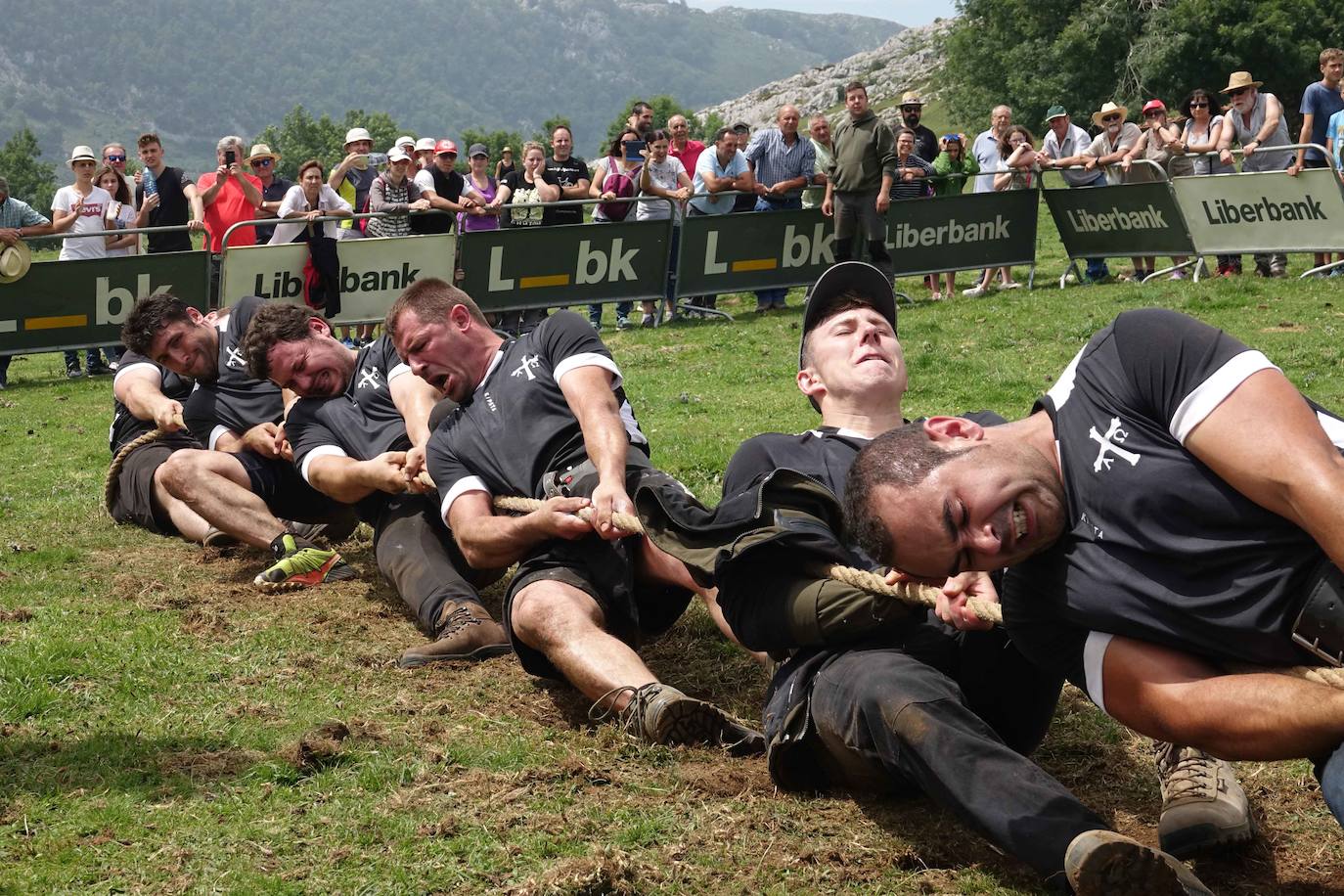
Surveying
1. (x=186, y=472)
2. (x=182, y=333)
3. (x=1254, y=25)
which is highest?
(x=1254, y=25)

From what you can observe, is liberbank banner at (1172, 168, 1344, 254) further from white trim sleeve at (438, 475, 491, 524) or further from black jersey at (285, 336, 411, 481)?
white trim sleeve at (438, 475, 491, 524)

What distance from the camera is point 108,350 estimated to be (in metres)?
14.6

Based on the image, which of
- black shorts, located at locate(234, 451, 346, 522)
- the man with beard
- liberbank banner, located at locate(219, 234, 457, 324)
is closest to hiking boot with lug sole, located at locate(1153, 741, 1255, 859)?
black shorts, located at locate(234, 451, 346, 522)

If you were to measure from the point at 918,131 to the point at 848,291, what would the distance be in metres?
13.2

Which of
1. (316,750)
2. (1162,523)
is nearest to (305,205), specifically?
(316,750)

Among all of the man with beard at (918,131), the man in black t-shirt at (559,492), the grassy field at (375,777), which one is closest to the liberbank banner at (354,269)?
the man with beard at (918,131)

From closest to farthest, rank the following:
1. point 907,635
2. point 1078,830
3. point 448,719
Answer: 1. point 1078,830
2. point 907,635
3. point 448,719

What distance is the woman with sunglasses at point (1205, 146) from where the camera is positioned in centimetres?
1509

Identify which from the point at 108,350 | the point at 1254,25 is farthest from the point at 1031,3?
the point at 108,350

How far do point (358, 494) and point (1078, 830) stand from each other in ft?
14.0

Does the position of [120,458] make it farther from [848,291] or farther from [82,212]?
[82,212]

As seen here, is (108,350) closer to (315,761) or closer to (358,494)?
(358,494)

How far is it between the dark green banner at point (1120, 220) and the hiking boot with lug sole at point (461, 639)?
11.7m

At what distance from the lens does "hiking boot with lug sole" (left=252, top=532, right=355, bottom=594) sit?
262 inches
